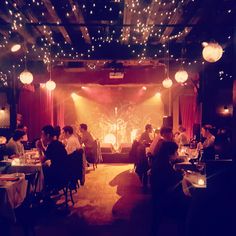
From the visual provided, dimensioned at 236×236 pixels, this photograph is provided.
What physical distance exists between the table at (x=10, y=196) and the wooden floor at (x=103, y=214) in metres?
0.55

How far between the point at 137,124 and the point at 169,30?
749 cm

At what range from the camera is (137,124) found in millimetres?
13992

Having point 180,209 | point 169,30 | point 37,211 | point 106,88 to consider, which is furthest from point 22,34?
point 106,88

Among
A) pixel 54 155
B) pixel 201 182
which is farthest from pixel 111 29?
pixel 201 182

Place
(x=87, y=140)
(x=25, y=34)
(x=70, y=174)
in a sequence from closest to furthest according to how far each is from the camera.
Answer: (x=70, y=174) → (x=25, y=34) → (x=87, y=140)

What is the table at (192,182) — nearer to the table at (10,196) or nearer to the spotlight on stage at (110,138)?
the table at (10,196)

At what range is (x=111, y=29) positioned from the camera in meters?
7.65

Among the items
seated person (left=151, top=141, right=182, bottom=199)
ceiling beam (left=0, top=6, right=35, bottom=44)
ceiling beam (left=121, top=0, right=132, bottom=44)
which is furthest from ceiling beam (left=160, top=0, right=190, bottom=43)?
ceiling beam (left=0, top=6, right=35, bottom=44)

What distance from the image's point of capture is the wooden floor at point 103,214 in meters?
4.39

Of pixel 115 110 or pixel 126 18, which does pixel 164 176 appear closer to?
pixel 126 18

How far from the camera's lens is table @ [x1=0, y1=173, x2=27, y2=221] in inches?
146

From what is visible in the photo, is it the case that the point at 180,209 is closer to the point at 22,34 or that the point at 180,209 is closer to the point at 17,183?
the point at 17,183

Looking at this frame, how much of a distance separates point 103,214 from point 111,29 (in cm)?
451

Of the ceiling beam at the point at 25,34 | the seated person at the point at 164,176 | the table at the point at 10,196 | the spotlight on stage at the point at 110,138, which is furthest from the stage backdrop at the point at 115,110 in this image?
the seated person at the point at 164,176
